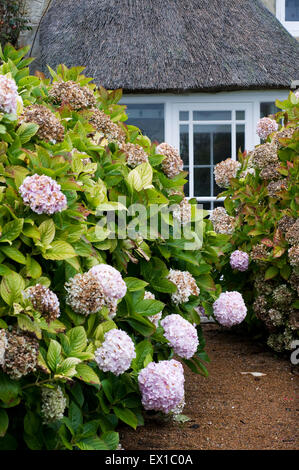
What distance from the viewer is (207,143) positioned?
25.5 feet

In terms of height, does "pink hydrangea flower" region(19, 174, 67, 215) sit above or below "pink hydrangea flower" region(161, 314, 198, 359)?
above

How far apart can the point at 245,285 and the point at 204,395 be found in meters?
1.25

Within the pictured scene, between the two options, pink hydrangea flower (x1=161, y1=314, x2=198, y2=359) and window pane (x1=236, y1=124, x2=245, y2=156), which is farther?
window pane (x1=236, y1=124, x2=245, y2=156)

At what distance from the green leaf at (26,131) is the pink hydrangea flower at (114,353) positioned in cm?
73

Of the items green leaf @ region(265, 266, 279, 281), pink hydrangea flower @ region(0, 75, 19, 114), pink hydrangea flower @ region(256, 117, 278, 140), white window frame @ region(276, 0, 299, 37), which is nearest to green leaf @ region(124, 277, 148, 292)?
pink hydrangea flower @ region(0, 75, 19, 114)

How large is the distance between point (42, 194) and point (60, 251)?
0.60ft

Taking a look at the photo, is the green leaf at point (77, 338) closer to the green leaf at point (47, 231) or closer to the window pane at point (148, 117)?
the green leaf at point (47, 231)

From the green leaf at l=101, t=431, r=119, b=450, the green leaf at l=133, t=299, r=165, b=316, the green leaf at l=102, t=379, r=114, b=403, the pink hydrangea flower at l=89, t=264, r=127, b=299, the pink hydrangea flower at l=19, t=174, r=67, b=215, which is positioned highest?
the pink hydrangea flower at l=19, t=174, r=67, b=215

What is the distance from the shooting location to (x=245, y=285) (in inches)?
153

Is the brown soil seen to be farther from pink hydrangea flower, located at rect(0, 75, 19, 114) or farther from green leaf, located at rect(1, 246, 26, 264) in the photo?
pink hydrangea flower, located at rect(0, 75, 19, 114)

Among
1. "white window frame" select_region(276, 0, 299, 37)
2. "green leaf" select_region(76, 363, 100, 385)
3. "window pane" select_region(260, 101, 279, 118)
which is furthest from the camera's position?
"white window frame" select_region(276, 0, 299, 37)

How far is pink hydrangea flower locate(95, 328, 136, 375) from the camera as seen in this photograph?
175 centimetres

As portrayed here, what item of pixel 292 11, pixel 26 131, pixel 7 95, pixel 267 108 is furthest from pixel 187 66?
pixel 7 95
